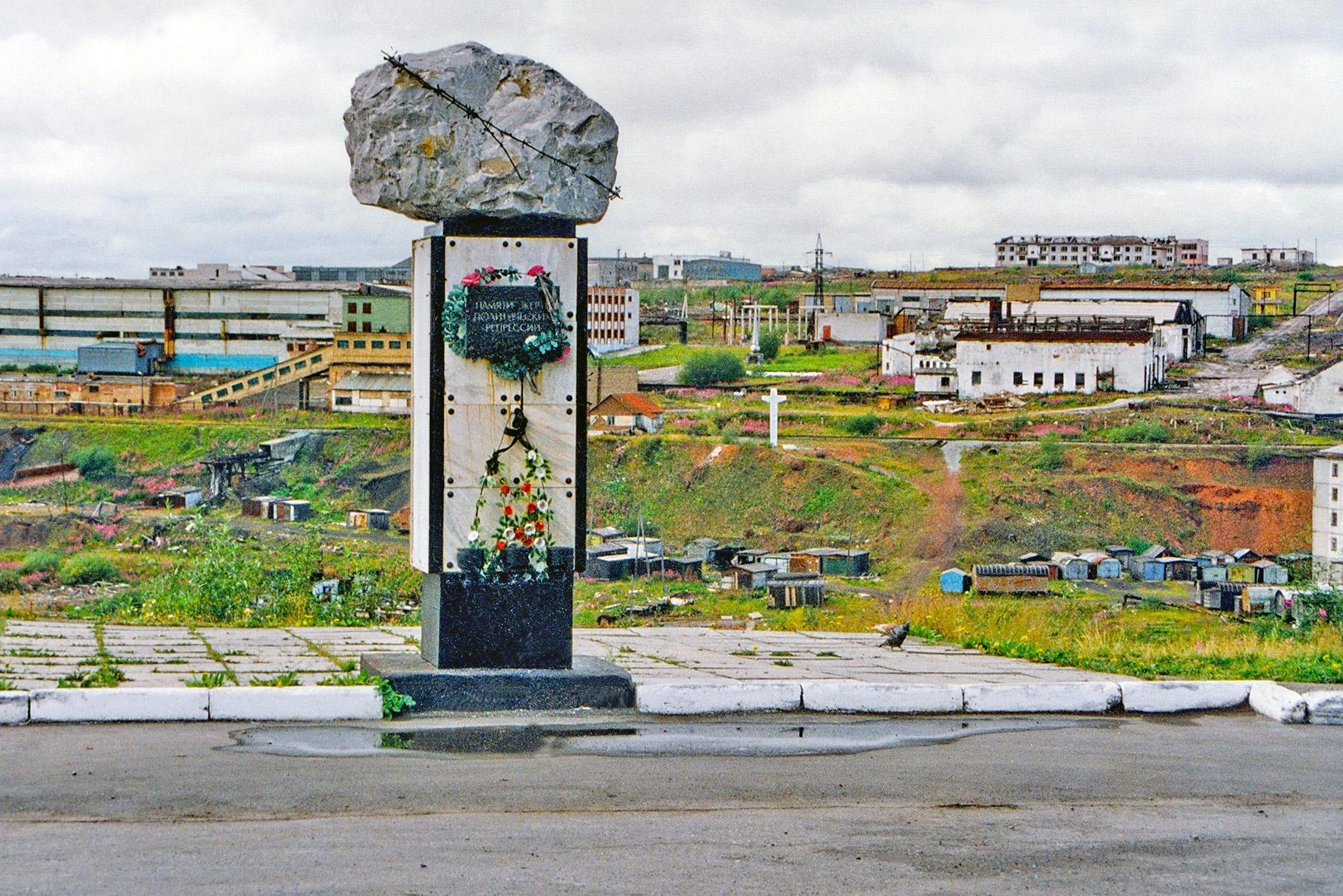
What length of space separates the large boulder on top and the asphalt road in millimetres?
2616

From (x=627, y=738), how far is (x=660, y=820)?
1325 mm

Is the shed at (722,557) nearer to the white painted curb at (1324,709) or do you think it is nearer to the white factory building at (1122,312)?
the white factory building at (1122,312)

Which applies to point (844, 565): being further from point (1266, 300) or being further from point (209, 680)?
point (1266, 300)

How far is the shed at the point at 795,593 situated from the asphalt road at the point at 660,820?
24.6 meters

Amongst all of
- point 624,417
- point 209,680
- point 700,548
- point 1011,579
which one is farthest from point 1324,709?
point 624,417

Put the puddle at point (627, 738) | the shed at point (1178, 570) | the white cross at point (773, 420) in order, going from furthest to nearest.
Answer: the white cross at point (773, 420), the shed at point (1178, 570), the puddle at point (627, 738)

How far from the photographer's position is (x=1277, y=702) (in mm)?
7516

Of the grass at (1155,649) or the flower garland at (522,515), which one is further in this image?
the grass at (1155,649)

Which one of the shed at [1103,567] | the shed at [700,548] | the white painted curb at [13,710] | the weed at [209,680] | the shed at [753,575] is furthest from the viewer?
the shed at [700,548]

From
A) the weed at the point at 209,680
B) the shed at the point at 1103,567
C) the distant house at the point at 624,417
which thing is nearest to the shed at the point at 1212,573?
the shed at the point at 1103,567

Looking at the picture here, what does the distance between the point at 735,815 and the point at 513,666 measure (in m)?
2.16

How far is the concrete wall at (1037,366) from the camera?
58188 mm

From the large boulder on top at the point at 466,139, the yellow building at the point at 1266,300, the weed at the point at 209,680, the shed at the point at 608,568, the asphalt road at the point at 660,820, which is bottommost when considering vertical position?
the shed at the point at 608,568

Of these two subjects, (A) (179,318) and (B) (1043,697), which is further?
(A) (179,318)
